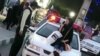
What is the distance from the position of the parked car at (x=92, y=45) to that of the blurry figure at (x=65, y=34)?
270mm

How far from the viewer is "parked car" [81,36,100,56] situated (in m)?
5.32

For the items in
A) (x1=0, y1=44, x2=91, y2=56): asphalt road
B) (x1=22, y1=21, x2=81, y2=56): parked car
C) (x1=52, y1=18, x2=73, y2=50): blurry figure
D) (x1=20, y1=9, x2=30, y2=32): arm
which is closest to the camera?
(x1=52, y1=18, x2=73, y2=50): blurry figure

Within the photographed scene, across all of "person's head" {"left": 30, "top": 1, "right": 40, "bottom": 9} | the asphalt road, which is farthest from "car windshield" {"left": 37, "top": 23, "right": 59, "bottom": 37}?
the asphalt road

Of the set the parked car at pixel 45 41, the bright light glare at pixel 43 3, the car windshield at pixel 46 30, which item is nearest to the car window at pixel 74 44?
the parked car at pixel 45 41

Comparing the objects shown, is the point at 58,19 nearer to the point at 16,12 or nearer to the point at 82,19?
the point at 82,19

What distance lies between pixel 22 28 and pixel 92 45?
3.50ft

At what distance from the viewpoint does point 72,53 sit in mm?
5262

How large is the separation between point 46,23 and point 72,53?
617mm

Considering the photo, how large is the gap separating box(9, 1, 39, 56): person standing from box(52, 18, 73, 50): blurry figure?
1.72 feet

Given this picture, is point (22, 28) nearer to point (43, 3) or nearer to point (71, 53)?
point (43, 3)

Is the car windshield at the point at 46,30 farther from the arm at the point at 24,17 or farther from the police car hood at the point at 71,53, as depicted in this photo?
the police car hood at the point at 71,53

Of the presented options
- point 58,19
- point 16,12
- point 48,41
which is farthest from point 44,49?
point 16,12

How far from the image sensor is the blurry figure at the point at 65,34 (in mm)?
5113

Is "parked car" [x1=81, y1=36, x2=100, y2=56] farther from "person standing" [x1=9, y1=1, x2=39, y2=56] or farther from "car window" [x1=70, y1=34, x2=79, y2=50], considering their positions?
"person standing" [x1=9, y1=1, x2=39, y2=56]
